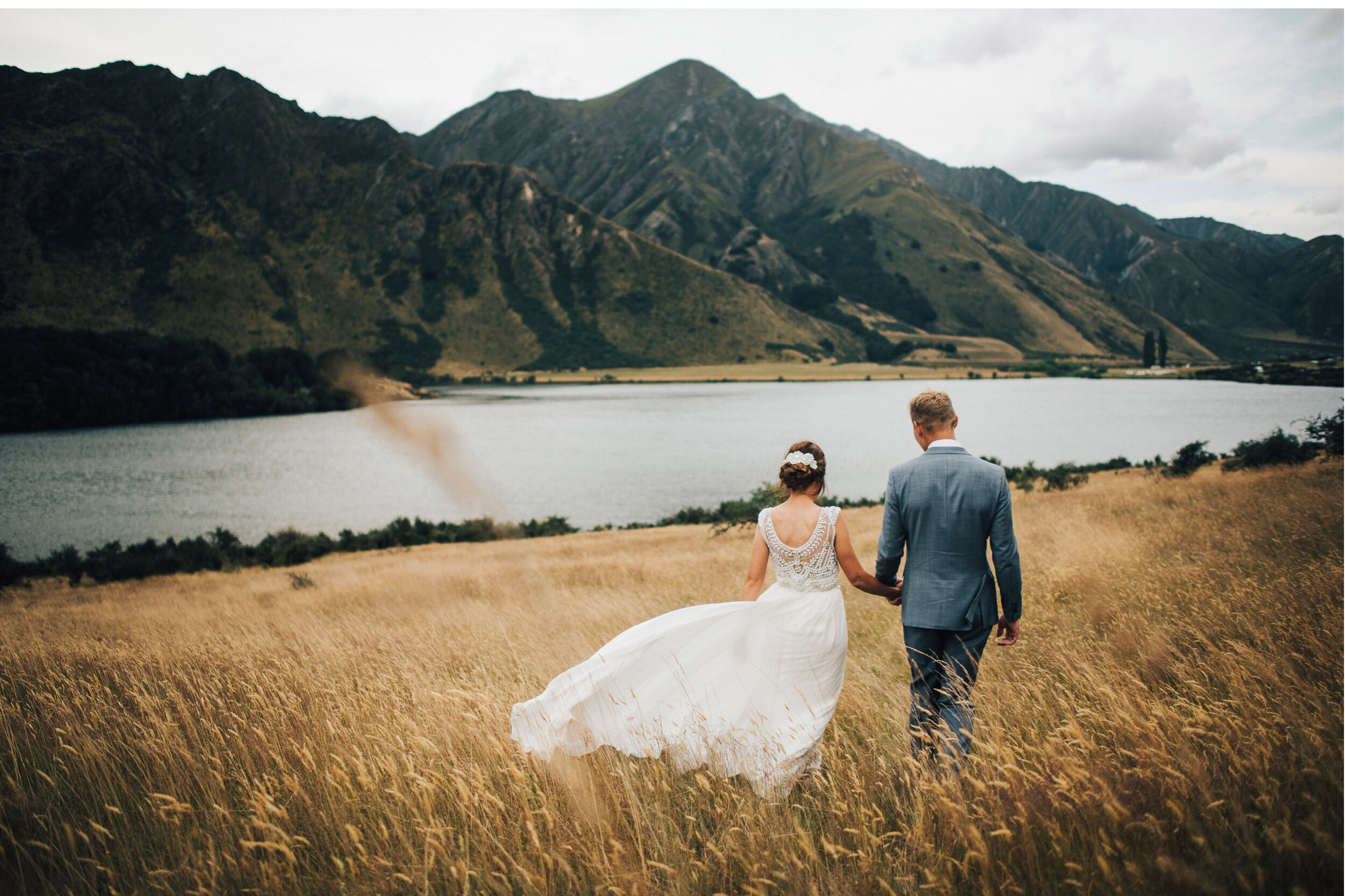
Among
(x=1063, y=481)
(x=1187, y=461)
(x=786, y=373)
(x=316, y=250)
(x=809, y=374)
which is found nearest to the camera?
(x=1187, y=461)

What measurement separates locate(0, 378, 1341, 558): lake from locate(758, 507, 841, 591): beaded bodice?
31.2m

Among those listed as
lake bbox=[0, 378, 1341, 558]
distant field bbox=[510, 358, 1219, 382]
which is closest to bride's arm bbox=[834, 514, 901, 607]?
lake bbox=[0, 378, 1341, 558]

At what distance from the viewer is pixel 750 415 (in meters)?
77.9

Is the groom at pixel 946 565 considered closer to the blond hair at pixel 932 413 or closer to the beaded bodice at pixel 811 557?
the blond hair at pixel 932 413

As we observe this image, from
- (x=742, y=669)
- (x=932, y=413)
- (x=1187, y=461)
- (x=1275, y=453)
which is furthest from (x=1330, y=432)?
(x=742, y=669)

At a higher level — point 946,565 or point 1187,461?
point 946,565

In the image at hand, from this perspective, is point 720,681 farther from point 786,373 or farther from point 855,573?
point 786,373

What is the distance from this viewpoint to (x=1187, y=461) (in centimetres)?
2112

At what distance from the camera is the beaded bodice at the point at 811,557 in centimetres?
378

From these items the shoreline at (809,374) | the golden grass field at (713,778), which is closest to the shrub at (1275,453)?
the golden grass field at (713,778)

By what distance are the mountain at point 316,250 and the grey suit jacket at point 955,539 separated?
145726 mm

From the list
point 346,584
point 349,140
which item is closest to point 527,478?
point 346,584

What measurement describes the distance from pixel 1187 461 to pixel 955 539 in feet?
78.1

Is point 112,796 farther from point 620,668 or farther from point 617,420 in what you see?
point 617,420
